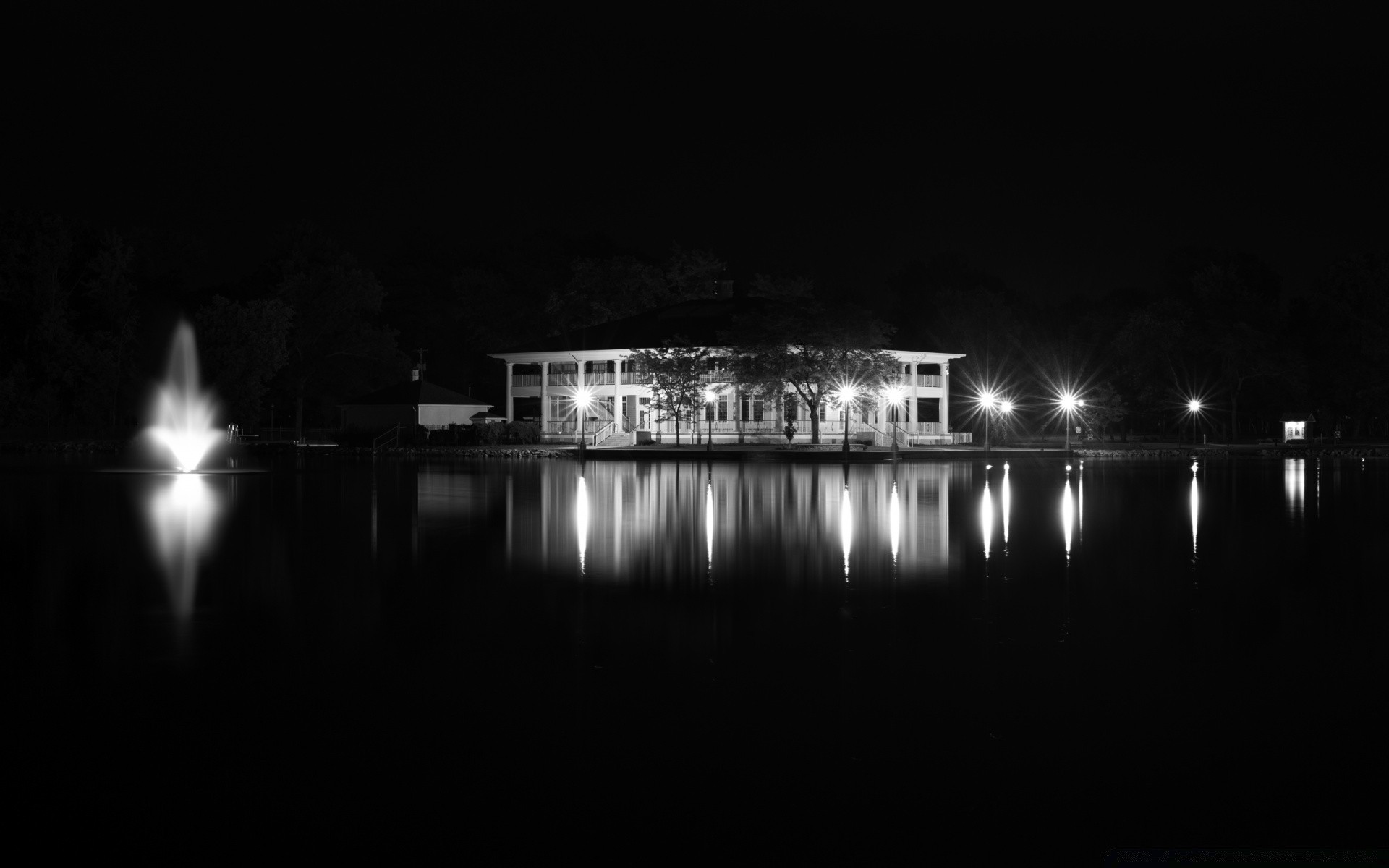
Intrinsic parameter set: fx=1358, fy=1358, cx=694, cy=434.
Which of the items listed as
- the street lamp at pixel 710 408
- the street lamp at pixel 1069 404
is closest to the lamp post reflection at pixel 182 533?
the street lamp at pixel 710 408

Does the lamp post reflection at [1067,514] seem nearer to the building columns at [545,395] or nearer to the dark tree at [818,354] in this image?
the dark tree at [818,354]

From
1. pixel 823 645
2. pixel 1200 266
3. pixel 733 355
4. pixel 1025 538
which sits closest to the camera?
pixel 823 645

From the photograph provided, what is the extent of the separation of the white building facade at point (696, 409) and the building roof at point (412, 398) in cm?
434

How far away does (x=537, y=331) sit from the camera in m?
92.4

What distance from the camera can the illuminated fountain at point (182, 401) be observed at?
239ft

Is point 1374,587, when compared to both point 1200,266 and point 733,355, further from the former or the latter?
point 1200,266

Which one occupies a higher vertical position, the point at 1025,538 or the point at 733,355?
the point at 733,355

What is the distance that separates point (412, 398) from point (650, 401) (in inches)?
597

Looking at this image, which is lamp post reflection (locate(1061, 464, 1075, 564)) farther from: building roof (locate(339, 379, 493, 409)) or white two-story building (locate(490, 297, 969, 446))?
building roof (locate(339, 379, 493, 409))

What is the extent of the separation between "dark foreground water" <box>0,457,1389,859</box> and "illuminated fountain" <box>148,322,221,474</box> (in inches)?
2274

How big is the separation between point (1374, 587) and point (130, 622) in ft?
36.9

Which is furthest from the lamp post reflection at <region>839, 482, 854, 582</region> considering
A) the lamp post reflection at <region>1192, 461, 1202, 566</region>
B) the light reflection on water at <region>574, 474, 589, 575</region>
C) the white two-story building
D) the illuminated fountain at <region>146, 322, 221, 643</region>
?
the white two-story building

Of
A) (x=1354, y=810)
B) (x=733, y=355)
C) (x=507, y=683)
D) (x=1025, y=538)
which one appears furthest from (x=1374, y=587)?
(x=733, y=355)

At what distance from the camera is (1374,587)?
13.1 metres
